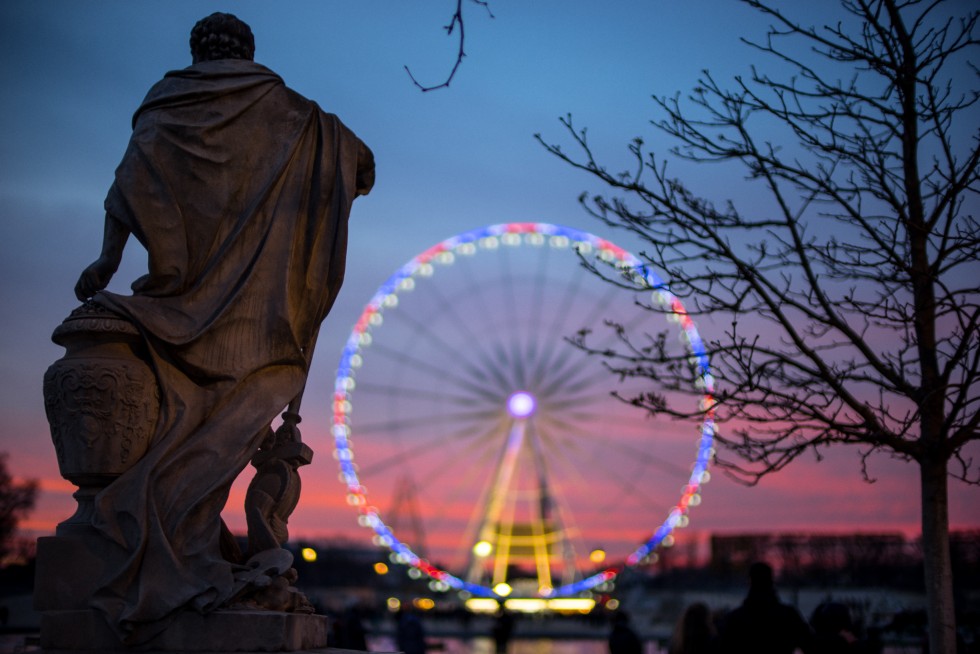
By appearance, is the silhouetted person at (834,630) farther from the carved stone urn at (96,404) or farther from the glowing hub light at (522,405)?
the glowing hub light at (522,405)

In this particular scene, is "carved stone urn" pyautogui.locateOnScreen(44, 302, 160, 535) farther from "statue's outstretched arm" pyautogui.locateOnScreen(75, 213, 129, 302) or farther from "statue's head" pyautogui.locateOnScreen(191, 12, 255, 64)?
"statue's head" pyautogui.locateOnScreen(191, 12, 255, 64)

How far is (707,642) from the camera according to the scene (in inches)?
263

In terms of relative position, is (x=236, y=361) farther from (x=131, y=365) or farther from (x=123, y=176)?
(x=123, y=176)

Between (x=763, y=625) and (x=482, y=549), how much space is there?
2946cm

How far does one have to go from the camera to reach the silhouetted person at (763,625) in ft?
18.0

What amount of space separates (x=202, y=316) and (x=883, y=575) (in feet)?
197

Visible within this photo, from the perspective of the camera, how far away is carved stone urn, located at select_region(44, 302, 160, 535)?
5.03 meters

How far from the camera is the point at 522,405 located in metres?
32.2

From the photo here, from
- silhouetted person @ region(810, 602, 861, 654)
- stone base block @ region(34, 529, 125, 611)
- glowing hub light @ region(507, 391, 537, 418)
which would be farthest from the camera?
glowing hub light @ region(507, 391, 537, 418)

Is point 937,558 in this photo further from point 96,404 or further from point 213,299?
point 96,404

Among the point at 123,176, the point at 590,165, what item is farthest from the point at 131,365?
the point at 590,165

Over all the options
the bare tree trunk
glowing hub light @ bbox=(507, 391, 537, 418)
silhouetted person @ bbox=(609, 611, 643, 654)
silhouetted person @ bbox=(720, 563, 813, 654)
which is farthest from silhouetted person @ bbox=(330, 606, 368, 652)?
glowing hub light @ bbox=(507, 391, 537, 418)

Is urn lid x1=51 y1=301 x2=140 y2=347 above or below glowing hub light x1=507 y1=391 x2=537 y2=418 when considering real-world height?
below

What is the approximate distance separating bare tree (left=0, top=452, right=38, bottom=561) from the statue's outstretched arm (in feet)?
102
